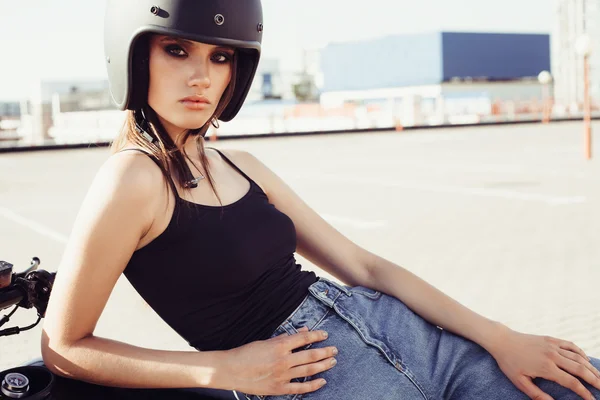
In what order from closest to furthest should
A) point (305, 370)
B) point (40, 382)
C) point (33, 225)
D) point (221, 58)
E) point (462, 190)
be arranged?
point (40, 382) → point (305, 370) → point (221, 58) → point (33, 225) → point (462, 190)

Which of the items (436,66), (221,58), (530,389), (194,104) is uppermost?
(436,66)

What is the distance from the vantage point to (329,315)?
1.62m

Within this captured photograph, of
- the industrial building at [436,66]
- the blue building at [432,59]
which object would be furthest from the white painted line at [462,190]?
the blue building at [432,59]

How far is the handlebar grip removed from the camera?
1380 millimetres

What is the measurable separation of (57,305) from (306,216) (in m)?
0.76

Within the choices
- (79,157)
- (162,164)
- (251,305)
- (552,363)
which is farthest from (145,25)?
(79,157)

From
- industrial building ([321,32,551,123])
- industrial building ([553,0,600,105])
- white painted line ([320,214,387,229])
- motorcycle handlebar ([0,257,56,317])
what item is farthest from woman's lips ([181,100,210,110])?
industrial building ([553,0,600,105])

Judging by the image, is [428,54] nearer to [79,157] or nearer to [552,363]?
[79,157]

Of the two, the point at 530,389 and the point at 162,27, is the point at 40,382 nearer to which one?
the point at 162,27

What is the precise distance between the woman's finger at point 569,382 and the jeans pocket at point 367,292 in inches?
16.8

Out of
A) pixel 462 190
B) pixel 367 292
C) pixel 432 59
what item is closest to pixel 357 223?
pixel 462 190

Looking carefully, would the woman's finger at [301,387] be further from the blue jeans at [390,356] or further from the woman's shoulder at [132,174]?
the woman's shoulder at [132,174]

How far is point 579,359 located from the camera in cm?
161

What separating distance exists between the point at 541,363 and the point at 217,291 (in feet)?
2.41
